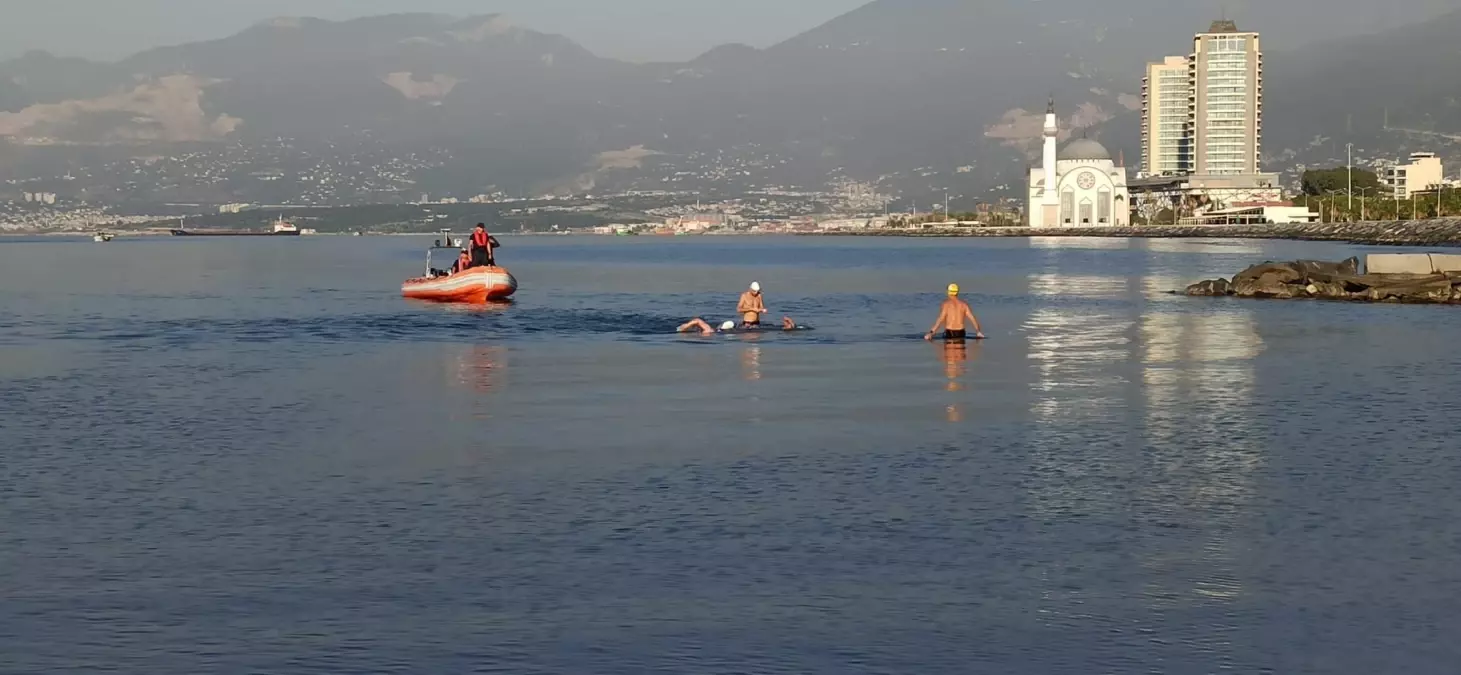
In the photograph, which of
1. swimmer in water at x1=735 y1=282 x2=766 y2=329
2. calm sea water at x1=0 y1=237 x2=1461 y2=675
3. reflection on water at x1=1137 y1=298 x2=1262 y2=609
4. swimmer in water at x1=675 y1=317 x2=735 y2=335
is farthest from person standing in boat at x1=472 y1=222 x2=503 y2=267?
reflection on water at x1=1137 y1=298 x2=1262 y2=609

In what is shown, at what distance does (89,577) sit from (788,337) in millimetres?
29908

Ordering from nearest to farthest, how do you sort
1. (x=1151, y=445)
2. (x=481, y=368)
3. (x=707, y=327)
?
(x=1151, y=445), (x=481, y=368), (x=707, y=327)

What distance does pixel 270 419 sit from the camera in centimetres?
2677

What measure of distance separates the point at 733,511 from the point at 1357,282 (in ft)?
163

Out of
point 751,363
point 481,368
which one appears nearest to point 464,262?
point 481,368

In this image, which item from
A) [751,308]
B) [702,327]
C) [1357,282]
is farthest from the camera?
[1357,282]

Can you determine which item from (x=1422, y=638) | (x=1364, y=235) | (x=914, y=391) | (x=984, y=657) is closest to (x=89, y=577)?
(x=984, y=657)

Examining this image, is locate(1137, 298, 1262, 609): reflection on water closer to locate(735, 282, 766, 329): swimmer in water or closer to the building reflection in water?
the building reflection in water

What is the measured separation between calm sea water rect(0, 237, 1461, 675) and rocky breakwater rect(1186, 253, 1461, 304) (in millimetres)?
21666

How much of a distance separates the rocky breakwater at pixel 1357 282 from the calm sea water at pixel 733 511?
21666mm

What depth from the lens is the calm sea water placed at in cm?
1291

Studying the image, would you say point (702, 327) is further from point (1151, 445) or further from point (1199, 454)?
point (1199, 454)

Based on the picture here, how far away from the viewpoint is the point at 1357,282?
62594mm

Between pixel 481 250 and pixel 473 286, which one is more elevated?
pixel 481 250
